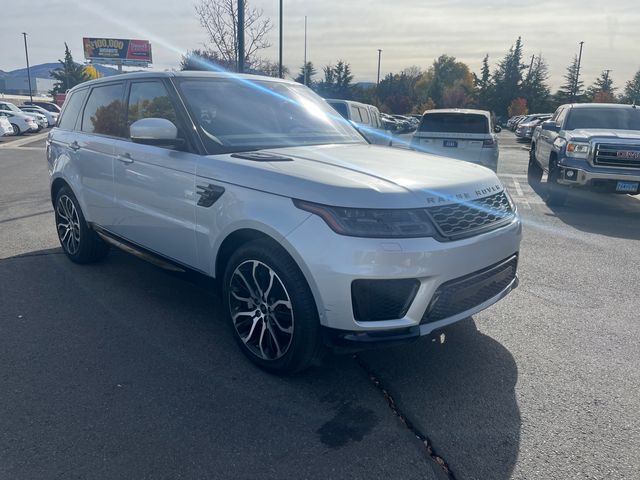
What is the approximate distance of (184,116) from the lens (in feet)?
12.6

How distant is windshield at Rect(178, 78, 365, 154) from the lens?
389cm

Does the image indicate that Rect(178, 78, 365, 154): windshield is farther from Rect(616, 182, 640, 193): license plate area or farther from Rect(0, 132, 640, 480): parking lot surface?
Rect(616, 182, 640, 193): license plate area

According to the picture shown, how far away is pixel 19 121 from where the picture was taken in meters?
27.0

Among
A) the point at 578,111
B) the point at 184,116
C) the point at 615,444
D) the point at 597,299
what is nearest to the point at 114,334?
the point at 184,116

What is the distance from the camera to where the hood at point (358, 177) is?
9.61 feet

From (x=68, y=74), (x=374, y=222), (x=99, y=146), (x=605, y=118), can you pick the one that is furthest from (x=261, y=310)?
(x=68, y=74)

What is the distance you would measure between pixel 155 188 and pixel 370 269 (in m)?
2.02

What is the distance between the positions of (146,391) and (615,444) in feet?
8.60

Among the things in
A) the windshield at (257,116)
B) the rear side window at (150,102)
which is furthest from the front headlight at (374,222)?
the rear side window at (150,102)

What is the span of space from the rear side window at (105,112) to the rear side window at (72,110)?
215 mm

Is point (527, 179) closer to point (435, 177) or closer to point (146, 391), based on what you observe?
point (435, 177)

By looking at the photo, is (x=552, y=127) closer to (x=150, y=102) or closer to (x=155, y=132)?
(x=150, y=102)

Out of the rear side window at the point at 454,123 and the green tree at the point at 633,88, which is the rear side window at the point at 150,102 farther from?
the green tree at the point at 633,88

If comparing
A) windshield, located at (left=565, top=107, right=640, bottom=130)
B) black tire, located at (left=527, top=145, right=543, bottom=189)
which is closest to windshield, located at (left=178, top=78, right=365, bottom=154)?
windshield, located at (left=565, top=107, right=640, bottom=130)
